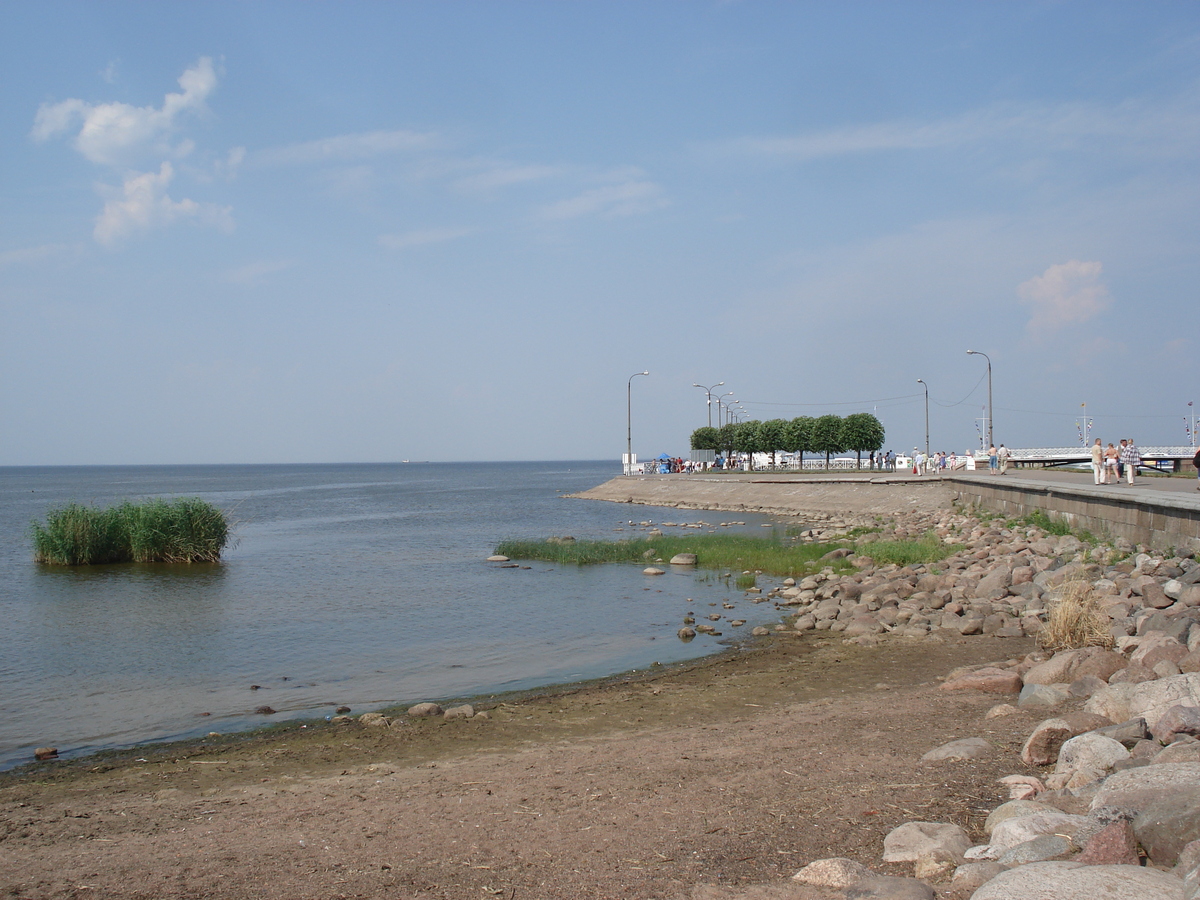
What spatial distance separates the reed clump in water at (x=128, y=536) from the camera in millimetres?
33594

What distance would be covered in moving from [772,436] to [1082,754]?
9198cm

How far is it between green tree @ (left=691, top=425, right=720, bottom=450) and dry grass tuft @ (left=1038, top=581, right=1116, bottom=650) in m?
86.2

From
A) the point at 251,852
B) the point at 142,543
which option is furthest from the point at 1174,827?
the point at 142,543

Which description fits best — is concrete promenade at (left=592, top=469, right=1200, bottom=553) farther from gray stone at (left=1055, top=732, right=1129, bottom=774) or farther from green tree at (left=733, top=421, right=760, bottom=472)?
green tree at (left=733, top=421, right=760, bottom=472)

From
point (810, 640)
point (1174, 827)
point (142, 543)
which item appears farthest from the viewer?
point (142, 543)

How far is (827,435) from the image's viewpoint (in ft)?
301

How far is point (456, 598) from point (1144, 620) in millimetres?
16705

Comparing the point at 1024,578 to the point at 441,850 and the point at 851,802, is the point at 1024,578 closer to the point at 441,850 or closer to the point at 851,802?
the point at 851,802

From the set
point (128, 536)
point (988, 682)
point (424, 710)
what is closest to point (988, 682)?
point (988, 682)

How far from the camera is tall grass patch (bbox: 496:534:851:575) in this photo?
2794 cm

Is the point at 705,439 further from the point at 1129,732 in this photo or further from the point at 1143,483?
the point at 1129,732

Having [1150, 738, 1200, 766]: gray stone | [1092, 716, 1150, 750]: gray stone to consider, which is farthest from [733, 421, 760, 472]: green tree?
[1150, 738, 1200, 766]: gray stone

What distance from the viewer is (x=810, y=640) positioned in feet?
56.4

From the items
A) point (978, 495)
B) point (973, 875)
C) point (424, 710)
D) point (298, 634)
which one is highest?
point (978, 495)
